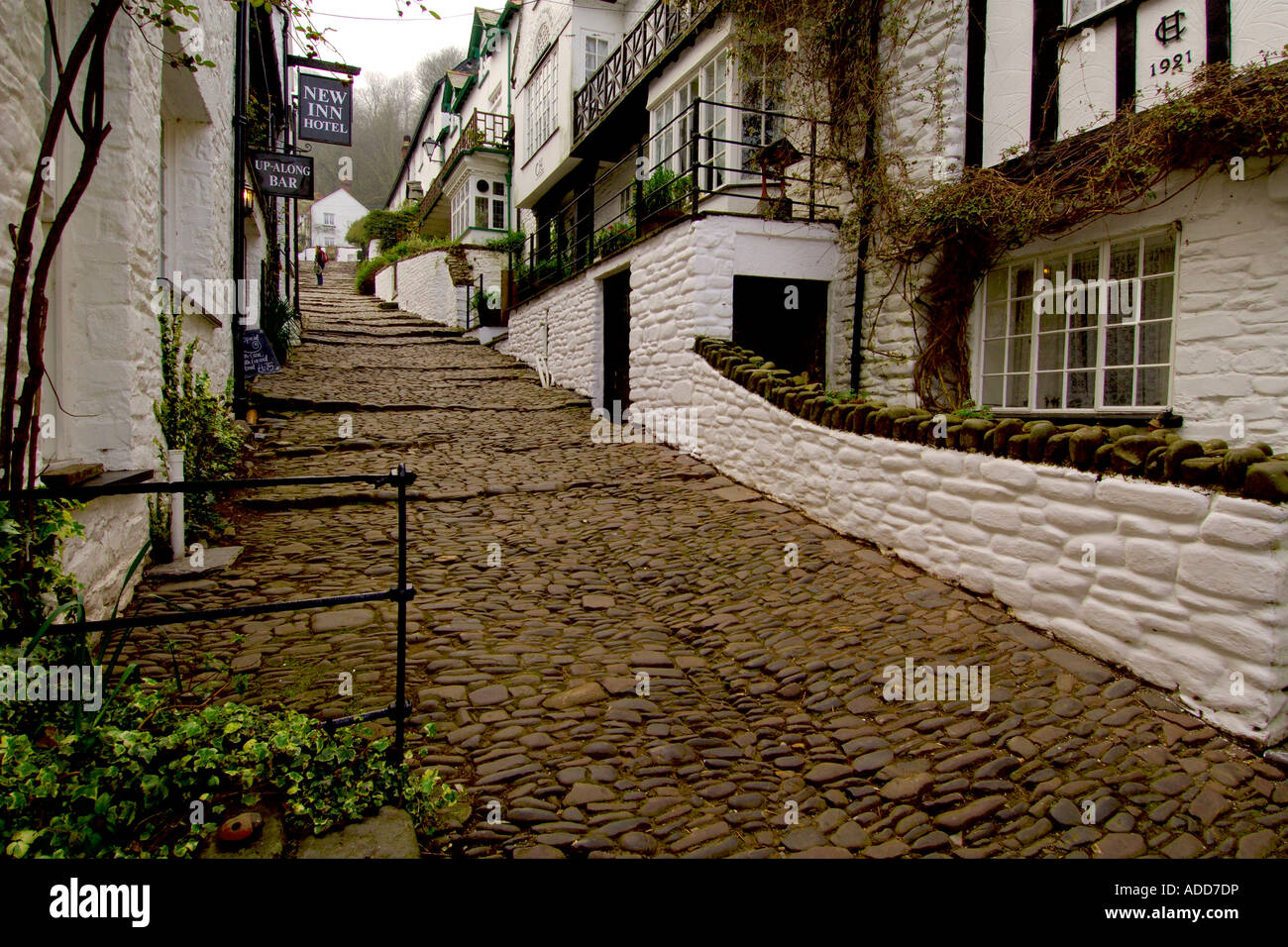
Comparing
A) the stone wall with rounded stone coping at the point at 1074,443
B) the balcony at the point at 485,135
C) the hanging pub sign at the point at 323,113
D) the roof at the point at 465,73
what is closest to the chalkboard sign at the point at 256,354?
the hanging pub sign at the point at 323,113

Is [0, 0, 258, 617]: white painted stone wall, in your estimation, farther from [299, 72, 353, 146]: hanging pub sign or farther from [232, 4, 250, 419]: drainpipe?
[299, 72, 353, 146]: hanging pub sign

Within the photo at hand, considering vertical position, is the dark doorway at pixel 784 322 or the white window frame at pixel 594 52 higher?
the white window frame at pixel 594 52

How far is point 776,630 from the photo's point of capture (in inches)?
175

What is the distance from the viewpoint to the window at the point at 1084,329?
6.17 meters

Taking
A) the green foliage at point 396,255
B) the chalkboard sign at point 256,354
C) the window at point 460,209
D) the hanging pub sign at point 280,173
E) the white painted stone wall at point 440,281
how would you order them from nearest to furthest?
the chalkboard sign at point 256,354 → the hanging pub sign at point 280,173 → the white painted stone wall at point 440,281 → the window at point 460,209 → the green foliage at point 396,255

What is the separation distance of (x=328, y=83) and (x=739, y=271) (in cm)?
810

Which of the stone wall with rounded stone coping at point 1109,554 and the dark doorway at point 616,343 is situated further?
the dark doorway at point 616,343

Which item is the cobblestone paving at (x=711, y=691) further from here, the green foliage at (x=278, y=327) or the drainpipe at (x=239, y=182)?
the green foliage at (x=278, y=327)

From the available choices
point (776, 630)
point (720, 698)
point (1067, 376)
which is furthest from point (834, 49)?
point (720, 698)

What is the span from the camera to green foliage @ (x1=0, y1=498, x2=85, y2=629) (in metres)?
2.72

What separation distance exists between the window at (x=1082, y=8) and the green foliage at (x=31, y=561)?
26.1ft

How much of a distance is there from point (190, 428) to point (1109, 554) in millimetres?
6233

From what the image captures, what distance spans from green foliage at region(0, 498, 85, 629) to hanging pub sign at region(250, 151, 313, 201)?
842 cm
